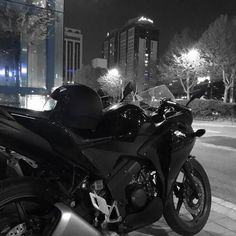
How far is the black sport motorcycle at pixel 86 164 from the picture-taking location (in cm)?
207

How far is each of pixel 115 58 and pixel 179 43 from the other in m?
46.1

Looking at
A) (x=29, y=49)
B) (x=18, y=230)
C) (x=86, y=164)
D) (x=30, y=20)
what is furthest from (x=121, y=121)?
(x=29, y=49)

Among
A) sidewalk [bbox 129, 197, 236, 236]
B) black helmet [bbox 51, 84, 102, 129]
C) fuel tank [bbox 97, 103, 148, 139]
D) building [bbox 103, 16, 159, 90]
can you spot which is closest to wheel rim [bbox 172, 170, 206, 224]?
sidewalk [bbox 129, 197, 236, 236]

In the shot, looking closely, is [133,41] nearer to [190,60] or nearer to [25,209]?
[190,60]

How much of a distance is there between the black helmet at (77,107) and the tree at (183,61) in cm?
3132

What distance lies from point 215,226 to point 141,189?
1.44 m

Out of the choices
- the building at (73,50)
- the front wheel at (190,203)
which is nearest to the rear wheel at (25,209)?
the front wheel at (190,203)

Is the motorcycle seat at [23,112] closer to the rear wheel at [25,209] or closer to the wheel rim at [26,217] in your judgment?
the rear wheel at [25,209]

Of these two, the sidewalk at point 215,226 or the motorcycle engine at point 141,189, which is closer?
the motorcycle engine at point 141,189

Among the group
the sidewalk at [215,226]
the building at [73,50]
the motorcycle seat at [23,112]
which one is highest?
the building at [73,50]

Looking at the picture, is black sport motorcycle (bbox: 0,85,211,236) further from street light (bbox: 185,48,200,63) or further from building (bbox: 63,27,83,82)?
building (bbox: 63,27,83,82)

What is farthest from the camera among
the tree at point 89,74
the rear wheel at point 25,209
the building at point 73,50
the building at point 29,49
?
the tree at point 89,74

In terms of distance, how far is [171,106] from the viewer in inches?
125

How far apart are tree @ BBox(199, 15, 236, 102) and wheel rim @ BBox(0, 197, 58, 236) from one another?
30.8 metres
